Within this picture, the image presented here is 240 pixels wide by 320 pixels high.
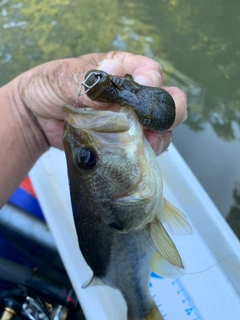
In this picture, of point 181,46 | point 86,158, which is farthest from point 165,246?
point 181,46

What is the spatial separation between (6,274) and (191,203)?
35.3 inches

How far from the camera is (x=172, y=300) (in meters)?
1.53

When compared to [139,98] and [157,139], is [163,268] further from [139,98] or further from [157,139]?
[139,98]

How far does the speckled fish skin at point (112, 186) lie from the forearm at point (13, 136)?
21.5 inches

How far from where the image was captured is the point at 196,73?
8.95ft

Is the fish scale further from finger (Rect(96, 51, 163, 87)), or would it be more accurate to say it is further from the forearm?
finger (Rect(96, 51, 163, 87))

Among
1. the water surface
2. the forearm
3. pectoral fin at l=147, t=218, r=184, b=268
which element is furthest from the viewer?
the water surface

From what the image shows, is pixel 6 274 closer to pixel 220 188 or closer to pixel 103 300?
pixel 103 300

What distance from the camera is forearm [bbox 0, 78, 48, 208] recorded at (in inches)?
57.7

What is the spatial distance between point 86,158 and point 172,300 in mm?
881

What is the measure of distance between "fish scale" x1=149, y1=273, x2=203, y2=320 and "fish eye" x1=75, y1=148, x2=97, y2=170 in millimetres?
812

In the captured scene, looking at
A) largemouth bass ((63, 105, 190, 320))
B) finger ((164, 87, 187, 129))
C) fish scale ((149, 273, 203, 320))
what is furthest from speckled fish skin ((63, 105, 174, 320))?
fish scale ((149, 273, 203, 320))

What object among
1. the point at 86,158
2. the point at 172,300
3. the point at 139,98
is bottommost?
the point at 172,300

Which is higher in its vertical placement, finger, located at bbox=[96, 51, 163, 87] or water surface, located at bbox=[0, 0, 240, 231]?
finger, located at bbox=[96, 51, 163, 87]
